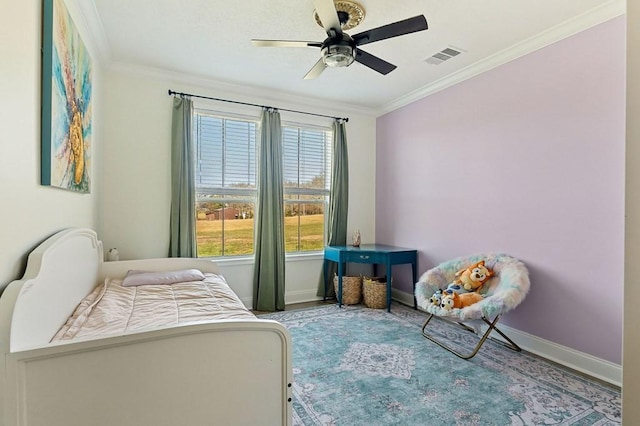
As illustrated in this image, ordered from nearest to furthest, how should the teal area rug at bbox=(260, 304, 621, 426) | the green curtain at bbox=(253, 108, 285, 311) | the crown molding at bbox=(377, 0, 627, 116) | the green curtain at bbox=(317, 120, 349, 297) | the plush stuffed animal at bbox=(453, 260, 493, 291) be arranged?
the teal area rug at bbox=(260, 304, 621, 426)
the crown molding at bbox=(377, 0, 627, 116)
the plush stuffed animal at bbox=(453, 260, 493, 291)
the green curtain at bbox=(253, 108, 285, 311)
the green curtain at bbox=(317, 120, 349, 297)

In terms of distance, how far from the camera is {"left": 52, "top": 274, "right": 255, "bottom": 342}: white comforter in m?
1.73

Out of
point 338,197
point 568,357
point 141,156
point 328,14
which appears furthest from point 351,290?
point 328,14

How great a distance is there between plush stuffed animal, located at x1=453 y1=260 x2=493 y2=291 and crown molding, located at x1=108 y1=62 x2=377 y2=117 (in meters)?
2.63

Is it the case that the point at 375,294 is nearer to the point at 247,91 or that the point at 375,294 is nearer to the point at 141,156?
the point at 247,91

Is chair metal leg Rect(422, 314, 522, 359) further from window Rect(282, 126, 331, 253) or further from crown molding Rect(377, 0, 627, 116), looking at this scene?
crown molding Rect(377, 0, 627, 116)

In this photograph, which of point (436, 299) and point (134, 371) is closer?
point (134, 371)

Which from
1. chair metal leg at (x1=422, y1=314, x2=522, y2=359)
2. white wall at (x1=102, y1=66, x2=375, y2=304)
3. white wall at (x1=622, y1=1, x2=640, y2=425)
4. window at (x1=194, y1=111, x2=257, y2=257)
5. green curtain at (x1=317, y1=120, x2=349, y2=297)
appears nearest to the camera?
white wall at (x1=622, y1=1, x2=640, y2=425)

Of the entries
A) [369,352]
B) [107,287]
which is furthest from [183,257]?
[369,352]

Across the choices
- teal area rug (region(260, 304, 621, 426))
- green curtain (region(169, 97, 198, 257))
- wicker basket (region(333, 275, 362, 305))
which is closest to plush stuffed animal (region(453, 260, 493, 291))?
teal area rug (region(260, 304, 621, 426))

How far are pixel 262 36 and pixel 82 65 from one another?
1.32m

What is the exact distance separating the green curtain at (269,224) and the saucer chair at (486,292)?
1.66m

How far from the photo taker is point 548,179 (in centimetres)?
262

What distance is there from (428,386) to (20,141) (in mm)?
2574

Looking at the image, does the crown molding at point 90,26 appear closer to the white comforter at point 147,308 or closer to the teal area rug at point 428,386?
the white comforter at point 147,308
